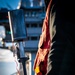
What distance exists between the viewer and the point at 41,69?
2.57 feet

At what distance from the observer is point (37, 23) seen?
1906 cm

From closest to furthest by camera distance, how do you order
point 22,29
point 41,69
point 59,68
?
point 59,68
point 41,69
point 22,29

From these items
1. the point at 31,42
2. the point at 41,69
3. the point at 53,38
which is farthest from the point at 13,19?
the point at 31,42

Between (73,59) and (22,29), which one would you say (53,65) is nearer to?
(73,59)

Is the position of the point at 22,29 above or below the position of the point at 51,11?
below

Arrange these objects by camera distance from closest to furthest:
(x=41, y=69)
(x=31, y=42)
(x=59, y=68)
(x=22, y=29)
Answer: (x=59, y=68)
(x=41, y=69)
(x=22, y=29)
(x=31, y=42)

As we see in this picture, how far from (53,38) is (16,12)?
3.49ft

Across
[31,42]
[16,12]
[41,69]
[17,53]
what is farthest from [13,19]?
[31,42]

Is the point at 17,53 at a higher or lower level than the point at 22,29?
lower

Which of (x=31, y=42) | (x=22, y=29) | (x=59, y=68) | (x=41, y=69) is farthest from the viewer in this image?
(x=31, y=42)

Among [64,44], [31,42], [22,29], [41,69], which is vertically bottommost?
[31,42]

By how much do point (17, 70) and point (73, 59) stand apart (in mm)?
1098

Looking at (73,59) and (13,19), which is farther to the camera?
(13,19)

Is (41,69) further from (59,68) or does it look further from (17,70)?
(17,70)
